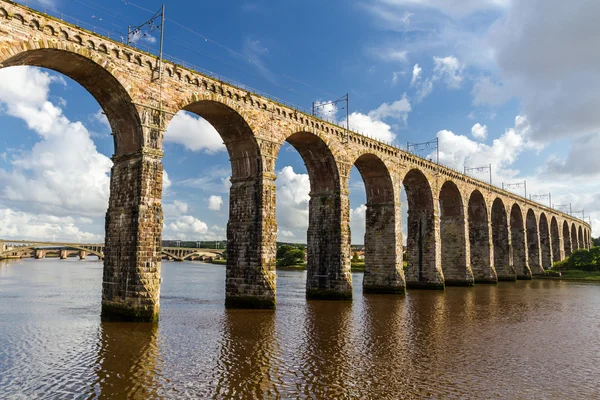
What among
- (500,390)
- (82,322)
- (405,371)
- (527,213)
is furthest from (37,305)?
(527,213)

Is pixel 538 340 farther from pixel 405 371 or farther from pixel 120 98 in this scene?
pixel 120 98

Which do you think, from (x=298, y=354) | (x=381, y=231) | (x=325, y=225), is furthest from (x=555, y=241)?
(x=298, y=354)

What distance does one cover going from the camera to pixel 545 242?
85.3 metres

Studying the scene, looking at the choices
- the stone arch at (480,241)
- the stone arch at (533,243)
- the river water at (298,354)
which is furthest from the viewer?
the stone arch at (533,243)

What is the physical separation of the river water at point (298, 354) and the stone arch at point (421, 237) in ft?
55.4

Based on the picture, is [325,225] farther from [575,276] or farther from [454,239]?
[575,276]

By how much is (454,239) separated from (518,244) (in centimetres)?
2372

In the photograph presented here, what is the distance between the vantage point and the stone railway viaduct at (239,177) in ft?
70.9

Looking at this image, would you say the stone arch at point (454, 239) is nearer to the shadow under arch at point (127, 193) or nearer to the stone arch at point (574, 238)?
the shadow under arch at point (127, 193)

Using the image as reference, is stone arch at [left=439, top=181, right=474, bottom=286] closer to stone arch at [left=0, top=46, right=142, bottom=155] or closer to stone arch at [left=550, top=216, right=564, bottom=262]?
stone arch at [left=0, top=46, right=142, bottom=155]

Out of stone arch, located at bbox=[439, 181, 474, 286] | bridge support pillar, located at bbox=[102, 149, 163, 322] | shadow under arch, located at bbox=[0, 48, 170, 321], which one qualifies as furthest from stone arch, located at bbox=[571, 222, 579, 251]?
shadow under arch, located at bbox=[0, 48, 170, 321]

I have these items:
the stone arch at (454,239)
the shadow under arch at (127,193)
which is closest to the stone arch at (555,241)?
the stone arch at (454,239)

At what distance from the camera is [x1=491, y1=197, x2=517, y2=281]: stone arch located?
63.9 meters

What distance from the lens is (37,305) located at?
2958 centimetres
